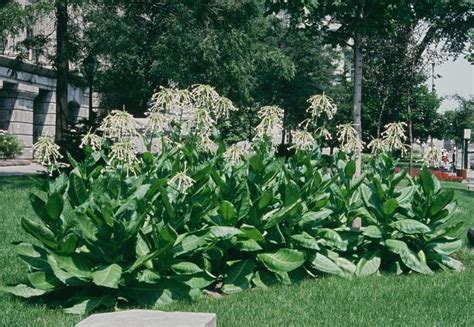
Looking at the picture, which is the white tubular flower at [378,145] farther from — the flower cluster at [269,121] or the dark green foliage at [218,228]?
the flower cluster at [269,121]

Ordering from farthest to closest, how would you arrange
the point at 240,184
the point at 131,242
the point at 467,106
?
the point at 467,106 → the point at 240,184 → the point at 131,242

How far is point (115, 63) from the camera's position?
25047mm

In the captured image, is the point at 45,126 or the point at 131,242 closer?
the point at 131,242

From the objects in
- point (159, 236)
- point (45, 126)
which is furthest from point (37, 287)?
point (45, 126)

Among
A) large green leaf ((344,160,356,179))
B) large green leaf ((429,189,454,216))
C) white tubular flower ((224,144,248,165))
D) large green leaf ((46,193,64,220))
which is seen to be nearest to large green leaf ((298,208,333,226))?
large green leaf ((344,160,356,179))

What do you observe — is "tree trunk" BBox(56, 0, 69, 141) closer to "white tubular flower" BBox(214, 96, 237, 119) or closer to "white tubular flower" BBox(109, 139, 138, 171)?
"white tubular flower" BBox(214, 96, 237, 119)

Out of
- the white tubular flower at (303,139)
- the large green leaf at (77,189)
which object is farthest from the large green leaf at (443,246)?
the large green leaf at (77,189)

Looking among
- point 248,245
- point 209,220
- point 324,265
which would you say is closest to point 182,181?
point 209,220

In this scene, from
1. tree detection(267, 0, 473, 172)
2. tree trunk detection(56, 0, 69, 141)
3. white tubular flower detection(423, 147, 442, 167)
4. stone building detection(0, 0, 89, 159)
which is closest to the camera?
white tubular flower detection(423, 147, 442, 167)

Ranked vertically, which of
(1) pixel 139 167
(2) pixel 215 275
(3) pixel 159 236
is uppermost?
(1) pixel 139 167

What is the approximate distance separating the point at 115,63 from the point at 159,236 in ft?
64.3

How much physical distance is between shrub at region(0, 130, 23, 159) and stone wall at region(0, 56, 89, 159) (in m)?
0.87

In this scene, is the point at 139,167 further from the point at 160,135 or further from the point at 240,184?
the point at 240,184

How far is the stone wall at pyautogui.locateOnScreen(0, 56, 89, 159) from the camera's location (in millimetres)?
36312
